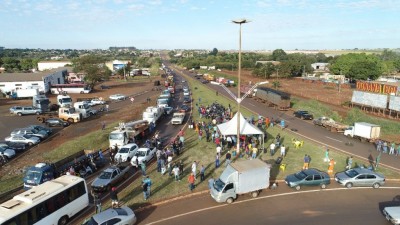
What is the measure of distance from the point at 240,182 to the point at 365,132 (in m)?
21.3

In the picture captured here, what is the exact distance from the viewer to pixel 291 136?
34938mm

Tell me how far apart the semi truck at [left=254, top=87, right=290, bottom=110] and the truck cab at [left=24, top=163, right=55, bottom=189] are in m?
39.2

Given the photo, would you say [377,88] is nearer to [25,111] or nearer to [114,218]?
[114,218]

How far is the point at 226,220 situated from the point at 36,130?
27005mm

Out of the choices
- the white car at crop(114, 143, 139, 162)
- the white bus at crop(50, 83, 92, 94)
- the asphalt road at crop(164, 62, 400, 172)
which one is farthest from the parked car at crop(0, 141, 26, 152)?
the white bus at crop(50, 83, 92, 94)

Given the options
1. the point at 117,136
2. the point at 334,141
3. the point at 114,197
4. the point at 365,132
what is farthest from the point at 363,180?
the point at 117,136

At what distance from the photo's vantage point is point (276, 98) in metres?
53.7

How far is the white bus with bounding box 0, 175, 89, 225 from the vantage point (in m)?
14.5

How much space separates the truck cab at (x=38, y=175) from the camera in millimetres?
20953

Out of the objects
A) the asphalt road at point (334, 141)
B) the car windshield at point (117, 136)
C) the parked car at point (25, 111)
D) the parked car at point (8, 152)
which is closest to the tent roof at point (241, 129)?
the asphalt road at point (334, 141)

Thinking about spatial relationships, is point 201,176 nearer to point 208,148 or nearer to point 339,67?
point 208,148

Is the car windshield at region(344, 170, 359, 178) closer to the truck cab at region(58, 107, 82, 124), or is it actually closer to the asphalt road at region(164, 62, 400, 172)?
the asphalt road at region(164, 62, 400, 172)

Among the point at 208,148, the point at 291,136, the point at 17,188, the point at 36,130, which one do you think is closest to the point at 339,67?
the point at 291,136

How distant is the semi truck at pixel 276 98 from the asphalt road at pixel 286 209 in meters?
31.4
